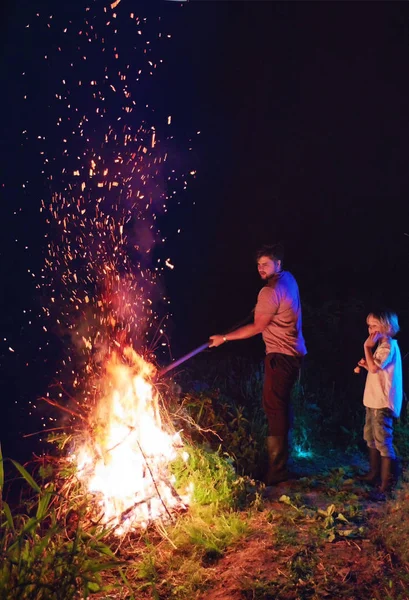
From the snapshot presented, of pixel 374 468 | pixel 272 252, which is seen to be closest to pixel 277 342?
pixel 272 252

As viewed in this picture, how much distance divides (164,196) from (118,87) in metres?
6.59

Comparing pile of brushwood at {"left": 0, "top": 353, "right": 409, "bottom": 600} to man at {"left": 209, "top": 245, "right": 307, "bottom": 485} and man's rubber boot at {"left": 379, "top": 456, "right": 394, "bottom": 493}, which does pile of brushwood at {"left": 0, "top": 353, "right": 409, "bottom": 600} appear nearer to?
man's rubber boot at {"left": 379, "top": 456, "right": 394, "bottom": 493}

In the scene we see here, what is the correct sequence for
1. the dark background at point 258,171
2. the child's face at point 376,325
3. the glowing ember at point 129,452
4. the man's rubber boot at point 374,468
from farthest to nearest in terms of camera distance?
the dark background at point 258,171 < the man's rubber boot at point 374,468 < the child's face at point 376,325 < the glowing ember at point 129,452

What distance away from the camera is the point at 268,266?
554cm

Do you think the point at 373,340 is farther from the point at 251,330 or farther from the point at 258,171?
the point at 258,171

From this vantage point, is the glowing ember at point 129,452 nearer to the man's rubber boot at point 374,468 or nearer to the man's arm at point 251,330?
the man's arm at point 251,330

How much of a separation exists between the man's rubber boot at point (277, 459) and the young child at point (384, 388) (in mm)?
799

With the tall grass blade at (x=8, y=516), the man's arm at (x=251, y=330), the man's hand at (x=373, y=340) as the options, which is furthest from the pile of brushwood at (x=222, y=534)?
the man's hand at (x=373, y=340)

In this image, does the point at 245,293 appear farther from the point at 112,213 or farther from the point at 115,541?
the point at 115,541

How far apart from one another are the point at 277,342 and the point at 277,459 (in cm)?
106

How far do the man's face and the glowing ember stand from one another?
1360mm

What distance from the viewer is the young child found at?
17.4 feet

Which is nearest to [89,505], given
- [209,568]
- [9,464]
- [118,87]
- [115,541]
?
[115,541]

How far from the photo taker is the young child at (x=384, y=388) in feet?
→ 17.4
